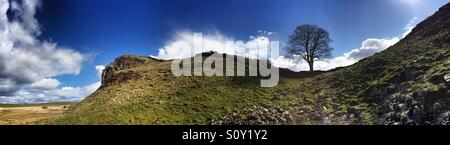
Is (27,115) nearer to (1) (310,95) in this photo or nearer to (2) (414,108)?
(1) (310,95)

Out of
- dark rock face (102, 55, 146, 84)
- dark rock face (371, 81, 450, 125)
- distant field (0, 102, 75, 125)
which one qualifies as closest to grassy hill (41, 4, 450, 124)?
dark rock face (371, 81, 450, 125)

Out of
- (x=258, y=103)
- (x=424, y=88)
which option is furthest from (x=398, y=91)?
(x=258, y=103)

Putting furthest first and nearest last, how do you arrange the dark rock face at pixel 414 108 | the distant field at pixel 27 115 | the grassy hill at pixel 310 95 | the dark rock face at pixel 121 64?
the dark rock face at pixel 121 64, the distant field at pixel 27 115, the grassy hill at pixel 310 95, the dark rock face at pixel 414 108

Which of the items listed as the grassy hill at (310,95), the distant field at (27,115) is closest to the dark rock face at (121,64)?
the grassy hill at (310,95)

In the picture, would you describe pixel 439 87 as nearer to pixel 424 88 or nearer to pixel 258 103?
pixel 424 88

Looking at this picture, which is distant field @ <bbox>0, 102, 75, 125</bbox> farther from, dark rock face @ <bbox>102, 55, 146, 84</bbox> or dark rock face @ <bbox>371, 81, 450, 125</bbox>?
dark rock face @ <bbox>371, 81, 450, 125</bbox>

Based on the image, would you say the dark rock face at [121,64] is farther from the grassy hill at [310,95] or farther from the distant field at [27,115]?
the distant field at [27,115]

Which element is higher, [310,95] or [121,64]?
[121,64]

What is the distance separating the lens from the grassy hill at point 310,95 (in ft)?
115

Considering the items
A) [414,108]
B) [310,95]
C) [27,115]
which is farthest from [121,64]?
[414,108]

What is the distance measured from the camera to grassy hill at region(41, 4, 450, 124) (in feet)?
115

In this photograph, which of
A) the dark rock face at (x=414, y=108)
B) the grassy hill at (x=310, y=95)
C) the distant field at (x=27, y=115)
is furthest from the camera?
the distant field at (x=27, y=115)

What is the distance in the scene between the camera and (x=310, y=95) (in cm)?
4694
